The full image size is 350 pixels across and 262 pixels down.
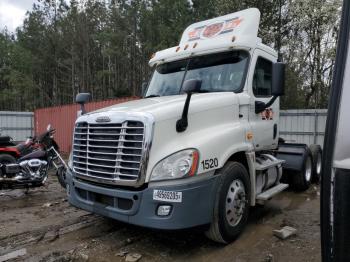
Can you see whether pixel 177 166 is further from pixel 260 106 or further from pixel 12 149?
pixel 12 149

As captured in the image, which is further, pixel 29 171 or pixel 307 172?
pixel 307 172

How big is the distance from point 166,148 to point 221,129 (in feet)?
2.88

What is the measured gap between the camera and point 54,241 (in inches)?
182

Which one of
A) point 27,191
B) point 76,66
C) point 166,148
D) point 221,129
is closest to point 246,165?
point 221,129

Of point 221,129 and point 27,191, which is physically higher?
point 221,129

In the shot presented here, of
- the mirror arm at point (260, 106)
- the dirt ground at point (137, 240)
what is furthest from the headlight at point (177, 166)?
the mirror arm at point (260, 106)

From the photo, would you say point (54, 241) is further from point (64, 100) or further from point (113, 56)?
point (64, 100)

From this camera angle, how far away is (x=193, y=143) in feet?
12.6

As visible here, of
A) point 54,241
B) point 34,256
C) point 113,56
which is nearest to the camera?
point 34,256

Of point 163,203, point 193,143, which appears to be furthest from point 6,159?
point 193,143

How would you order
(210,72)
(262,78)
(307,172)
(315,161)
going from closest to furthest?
(210,72), (262,78), (307,172), (315,161)

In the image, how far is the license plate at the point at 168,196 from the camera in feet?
11.9

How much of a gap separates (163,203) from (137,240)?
3.97 feet

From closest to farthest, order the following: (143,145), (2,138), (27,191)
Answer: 1. (143,145)
2. (27,191)
3. (2,138)
